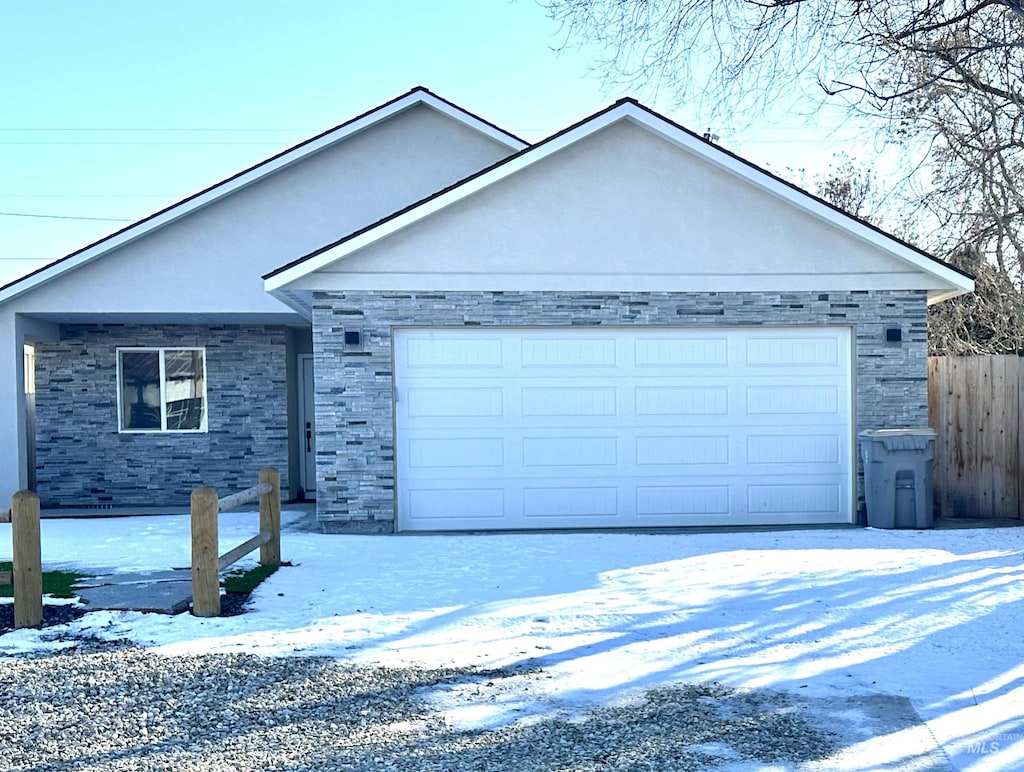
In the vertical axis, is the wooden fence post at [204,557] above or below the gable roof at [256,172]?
below

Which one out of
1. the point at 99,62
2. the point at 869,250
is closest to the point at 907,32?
the point at 869,250

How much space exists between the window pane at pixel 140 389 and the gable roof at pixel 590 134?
15.8 ft

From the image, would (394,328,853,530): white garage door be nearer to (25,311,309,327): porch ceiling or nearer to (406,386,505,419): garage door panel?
(406,386,505,419): garage door panel

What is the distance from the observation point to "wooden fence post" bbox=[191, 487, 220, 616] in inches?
299

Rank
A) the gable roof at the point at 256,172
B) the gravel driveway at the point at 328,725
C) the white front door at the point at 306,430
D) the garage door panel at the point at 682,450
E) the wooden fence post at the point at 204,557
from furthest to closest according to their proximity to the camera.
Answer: the white front door at the point at 306,430
the gable roof at the point at 256,172
the garage door panel at the point at 682,450
the wooden fence post at the point at 204,557
the gravel driveway at the point at 328,725

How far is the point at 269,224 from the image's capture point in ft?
48.3

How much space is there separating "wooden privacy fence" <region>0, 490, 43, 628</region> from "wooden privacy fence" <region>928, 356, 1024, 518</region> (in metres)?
10.8

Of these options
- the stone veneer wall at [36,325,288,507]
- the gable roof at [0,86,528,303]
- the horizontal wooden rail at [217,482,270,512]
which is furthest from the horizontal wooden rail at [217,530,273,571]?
the gable roof at [0,86,528,303]

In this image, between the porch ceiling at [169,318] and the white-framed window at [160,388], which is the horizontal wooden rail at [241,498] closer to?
the porch ceiling at [169,318]

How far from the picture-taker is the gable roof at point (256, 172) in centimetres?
1404

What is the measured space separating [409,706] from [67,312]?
35.9ft

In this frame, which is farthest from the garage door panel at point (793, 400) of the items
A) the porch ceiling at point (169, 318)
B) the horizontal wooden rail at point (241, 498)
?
the porch ceiling at point (169, 318)

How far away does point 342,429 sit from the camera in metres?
12.0

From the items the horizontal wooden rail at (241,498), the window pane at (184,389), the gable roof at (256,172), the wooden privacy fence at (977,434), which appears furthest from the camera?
the window pane at (184,389)
